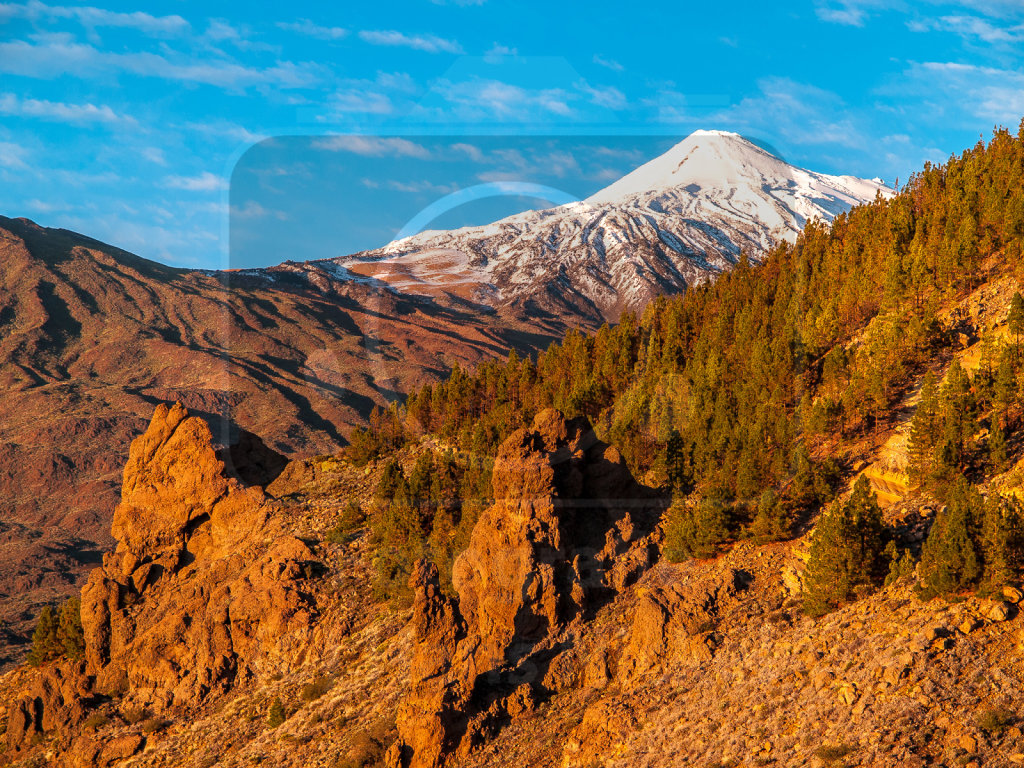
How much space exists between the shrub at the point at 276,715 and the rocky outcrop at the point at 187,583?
3231mm

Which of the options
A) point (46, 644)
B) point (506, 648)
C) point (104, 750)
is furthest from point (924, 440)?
point (46, 644)

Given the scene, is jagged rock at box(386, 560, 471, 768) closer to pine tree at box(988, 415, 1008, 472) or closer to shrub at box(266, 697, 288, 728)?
shrub at box(266, 697, 288, 728)

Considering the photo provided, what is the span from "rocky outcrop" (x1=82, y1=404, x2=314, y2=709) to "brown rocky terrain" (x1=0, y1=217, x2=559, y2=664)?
155 ft

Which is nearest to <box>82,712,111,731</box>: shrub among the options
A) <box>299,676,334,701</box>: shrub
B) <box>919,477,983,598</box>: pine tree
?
<box>299,676,334,701</box>: shrub

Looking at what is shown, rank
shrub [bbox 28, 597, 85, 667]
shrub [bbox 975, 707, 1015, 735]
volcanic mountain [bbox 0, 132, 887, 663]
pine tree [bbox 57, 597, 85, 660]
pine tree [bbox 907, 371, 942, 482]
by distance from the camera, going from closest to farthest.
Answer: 1. shrub [bbox 975, 707, 1015, 735]
2. pine tree [bbox 907, 371, 942, 482]
3. pine tree [bbox 57, 597, 85, 660]
4. shrub [bbox 28, 597, 85, 667]
5. volcanic mountain [bbox 0, 132, 887, 663]

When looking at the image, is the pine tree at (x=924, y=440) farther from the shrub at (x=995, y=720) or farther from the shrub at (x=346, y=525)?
the shrub at (x=346, y=525)

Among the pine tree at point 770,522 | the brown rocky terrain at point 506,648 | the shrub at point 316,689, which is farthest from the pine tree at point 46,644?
the pine tree at point 770,522

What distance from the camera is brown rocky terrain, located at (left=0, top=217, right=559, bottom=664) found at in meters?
108

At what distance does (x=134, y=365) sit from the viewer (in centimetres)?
14638

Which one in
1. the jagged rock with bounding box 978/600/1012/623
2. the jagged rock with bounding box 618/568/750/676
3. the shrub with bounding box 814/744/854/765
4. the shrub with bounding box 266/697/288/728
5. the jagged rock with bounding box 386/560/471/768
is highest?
the jagged rock with bounding box 978/600/1012/623

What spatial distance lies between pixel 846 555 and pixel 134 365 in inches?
5773

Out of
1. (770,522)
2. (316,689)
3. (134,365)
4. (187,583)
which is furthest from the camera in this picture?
(134,365)

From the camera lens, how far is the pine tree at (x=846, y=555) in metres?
23.6

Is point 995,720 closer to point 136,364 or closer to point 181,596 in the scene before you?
point 181,596
